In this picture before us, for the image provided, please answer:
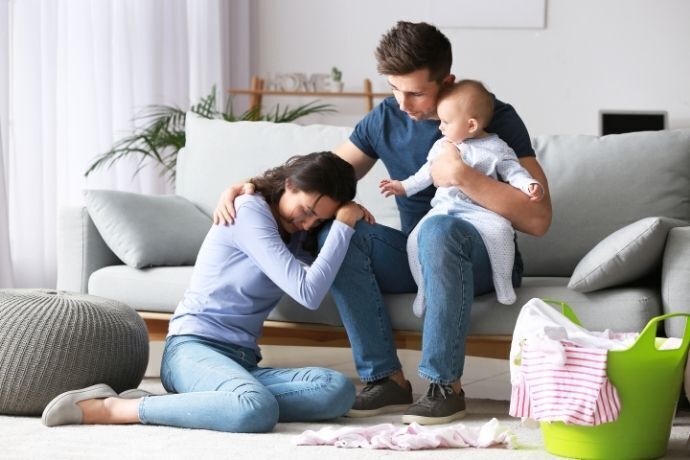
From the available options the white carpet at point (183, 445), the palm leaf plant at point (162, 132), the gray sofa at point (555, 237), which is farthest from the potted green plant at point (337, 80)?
the white carpet at point (183, 445)

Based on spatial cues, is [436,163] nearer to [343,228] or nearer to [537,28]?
[343,228]

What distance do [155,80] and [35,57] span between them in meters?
0.78

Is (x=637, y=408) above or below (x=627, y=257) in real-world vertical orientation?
below

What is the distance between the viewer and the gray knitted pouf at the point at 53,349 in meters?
2.22

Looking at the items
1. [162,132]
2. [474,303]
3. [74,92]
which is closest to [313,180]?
[474,303]

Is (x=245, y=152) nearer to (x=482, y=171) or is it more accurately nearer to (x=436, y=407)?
(x=482, y=171)

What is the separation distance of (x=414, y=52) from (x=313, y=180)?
0.40m

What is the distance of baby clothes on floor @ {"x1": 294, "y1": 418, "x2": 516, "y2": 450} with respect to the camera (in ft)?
6.50

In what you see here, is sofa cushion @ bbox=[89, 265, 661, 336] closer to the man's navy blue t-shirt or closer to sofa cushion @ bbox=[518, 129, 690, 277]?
sofa cushion @ bbox=[518, 129, 690, 277]

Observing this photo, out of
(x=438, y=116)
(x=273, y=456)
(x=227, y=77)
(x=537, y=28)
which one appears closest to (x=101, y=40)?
(x=227, y=77)

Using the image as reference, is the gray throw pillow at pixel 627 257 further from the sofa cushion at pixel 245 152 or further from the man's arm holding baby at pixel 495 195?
the sofa cushion at pixel 245 152

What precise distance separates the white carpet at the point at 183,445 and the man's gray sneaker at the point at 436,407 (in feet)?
0.46

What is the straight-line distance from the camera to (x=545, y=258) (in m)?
2.80

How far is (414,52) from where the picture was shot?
240 centimetres
